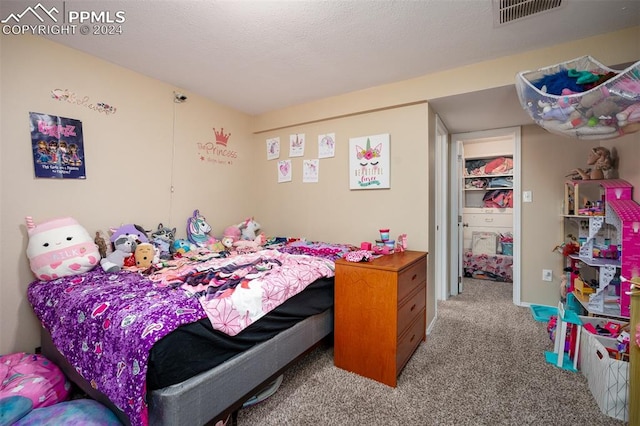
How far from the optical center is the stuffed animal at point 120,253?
1801 mm

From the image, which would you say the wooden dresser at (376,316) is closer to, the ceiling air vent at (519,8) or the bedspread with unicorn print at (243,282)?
the bedspread with unicorn print at (243,282)

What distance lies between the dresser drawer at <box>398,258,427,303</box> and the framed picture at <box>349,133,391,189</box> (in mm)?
794

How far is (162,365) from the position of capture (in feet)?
3.48

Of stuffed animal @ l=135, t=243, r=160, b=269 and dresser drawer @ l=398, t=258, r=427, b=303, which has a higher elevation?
stuffed animal @ l=135, t=243, r=160, b=269

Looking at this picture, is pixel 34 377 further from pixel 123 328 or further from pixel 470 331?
pixel 470 331

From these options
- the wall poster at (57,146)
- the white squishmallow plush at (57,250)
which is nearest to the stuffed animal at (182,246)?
the white squishmallow plush at (57,250)

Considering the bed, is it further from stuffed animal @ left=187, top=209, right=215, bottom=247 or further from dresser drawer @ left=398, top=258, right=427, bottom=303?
stuffed animal @ left=187, top=209, right=215, bottom=247

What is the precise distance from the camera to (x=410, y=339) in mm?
1984

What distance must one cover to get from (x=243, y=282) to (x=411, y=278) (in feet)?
3.84

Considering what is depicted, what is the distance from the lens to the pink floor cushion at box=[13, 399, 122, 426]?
3.91 feet

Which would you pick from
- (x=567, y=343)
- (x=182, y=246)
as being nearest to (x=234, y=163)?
(x=182, y=246)

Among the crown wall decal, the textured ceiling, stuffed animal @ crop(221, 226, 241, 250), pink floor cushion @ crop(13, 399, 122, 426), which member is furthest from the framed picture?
pink floor cushion @ crop(13, 399, 122, 426)

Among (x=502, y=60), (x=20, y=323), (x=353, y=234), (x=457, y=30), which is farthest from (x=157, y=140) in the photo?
(x=502, y=60)

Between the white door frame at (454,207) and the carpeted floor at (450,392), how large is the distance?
998mm
